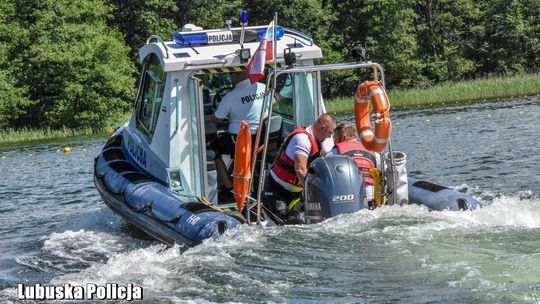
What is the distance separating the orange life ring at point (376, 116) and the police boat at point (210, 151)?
0.08 ft

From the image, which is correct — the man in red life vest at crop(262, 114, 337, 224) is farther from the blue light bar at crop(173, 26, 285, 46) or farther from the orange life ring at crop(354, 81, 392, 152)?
the blue light bar at crop(173, 26, 285, 46)

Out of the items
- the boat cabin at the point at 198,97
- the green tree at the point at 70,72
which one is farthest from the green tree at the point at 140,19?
the boat cabin at the point at 198,97

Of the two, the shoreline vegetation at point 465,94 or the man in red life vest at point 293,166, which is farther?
the shoreline vegetation at point 465,94

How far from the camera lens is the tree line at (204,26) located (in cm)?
4466

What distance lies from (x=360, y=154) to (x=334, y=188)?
74 centimetres

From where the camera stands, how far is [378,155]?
9172 mm

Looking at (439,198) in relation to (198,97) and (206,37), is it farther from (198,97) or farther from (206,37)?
(206,37)

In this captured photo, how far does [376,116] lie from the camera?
25.8 ft

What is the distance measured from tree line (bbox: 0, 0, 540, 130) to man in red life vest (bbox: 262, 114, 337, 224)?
3515cm

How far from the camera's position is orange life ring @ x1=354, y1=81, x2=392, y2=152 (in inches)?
308

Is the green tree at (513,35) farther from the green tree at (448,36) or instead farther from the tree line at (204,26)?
the green tree at (448,36)

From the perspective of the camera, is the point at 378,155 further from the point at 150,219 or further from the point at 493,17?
the point at 493,17

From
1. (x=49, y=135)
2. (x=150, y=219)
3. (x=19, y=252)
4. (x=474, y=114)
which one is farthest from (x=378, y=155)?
(x=49, y=135)

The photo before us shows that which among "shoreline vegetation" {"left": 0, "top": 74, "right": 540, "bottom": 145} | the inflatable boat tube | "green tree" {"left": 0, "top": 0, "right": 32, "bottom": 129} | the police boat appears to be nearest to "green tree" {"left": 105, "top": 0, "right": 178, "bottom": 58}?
"green tree" {"left": 0, "top": 0, "right": 32, "bottom": 129}
